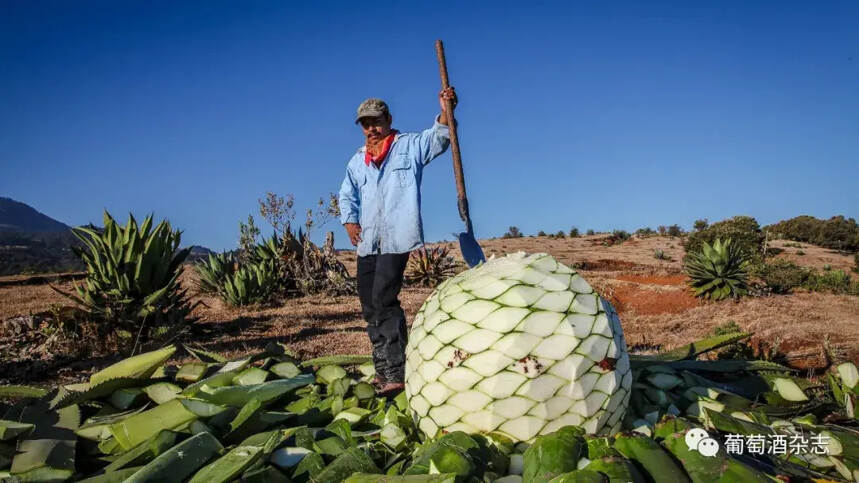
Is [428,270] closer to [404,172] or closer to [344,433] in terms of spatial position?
[404,172]

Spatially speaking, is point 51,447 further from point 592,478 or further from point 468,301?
point 592,478

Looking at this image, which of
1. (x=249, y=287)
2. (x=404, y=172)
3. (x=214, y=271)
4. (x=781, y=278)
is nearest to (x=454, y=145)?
(x=404, y=172)

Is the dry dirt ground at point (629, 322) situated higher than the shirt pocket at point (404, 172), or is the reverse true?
the shirt pocket at point (404, 172)

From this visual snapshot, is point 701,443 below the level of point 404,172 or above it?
below

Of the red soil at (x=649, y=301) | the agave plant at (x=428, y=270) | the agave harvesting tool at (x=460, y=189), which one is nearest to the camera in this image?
the agave harvesting tool at (x=460, y=189)

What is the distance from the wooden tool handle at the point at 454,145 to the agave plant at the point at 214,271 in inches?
339

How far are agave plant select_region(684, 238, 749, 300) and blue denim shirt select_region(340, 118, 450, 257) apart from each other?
8.18 meters

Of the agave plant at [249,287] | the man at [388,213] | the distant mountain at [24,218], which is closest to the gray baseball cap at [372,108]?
the man at [388,213]

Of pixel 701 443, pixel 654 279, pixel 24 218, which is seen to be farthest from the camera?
pixel 24 218

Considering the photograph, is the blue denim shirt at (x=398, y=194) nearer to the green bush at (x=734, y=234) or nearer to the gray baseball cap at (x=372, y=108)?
the gray baseball cap at (x=372, y=108)

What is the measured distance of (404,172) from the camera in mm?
3469

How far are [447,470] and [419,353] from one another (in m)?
0.52

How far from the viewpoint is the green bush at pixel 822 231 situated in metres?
28.5

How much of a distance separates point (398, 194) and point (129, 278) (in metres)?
4.44
